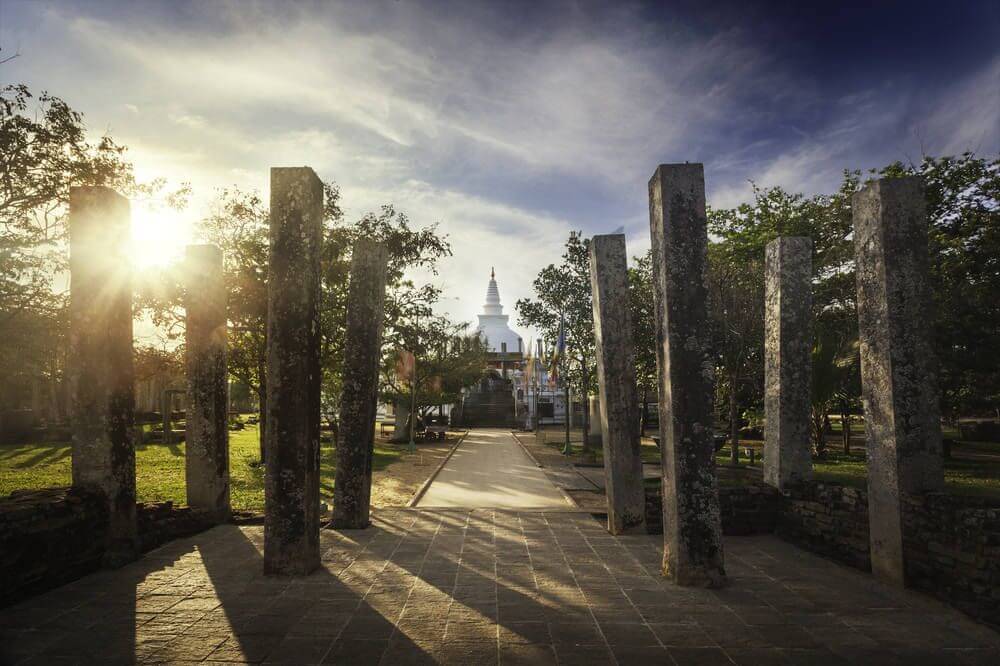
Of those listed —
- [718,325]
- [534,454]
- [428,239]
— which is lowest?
[534,454]

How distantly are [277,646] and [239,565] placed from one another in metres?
2.38

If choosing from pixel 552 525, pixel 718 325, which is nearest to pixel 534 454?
pixel 718 325

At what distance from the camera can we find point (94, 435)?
645cm

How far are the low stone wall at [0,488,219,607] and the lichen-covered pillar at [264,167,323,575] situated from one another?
193cm

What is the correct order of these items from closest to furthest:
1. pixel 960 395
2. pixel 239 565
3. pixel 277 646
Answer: pixel 277 646 → pixel 239 565 → pixel 960 395

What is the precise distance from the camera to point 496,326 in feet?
258

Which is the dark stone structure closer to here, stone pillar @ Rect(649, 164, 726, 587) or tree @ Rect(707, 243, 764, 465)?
tree @ Rect(707, 243, 764, 465)

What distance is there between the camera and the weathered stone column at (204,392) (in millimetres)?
8383

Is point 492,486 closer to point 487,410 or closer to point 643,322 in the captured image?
point 643,322

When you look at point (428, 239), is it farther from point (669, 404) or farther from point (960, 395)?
point (960, 395)

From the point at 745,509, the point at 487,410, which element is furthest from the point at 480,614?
the point at 487,410

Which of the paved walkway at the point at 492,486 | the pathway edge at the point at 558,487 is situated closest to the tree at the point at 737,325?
the pathway edge at the point at 558,487

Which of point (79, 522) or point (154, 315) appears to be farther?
point (154, 315)

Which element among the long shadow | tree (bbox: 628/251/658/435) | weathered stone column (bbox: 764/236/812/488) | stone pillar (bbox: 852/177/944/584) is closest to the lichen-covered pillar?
the long shadow
